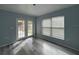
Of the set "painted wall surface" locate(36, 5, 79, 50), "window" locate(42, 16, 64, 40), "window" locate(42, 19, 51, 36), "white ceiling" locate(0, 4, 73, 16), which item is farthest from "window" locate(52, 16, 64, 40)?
"white ceiling" locate(0, 4, 73, 16)

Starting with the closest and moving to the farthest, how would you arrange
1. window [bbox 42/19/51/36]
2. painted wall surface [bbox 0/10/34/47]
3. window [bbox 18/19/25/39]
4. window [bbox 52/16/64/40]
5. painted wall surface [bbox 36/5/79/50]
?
painted wall surface [bbox 36/5/79/50] → painted wall surface [bbox 0/10/34/47] → window [bbox 52/16/64/40] → window [bbox 42/19/51/36] → window [bbox 18/19/25/39]

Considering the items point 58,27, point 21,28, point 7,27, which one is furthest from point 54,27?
point 7,27

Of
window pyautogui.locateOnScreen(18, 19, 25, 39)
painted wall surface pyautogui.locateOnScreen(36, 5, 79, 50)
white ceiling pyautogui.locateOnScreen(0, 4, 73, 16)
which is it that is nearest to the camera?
white ceiling pyautogui.locateOnScreen(0, 4, 73, 16)

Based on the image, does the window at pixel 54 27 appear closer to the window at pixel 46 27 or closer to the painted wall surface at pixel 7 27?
the window at pixel 46 27

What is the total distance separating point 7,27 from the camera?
210 inches

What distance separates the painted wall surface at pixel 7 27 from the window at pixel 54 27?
268 cm

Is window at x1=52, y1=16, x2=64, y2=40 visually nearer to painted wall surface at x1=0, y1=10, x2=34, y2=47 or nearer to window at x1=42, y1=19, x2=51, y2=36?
window at x1=42, y1=19, x2=51, y2=36

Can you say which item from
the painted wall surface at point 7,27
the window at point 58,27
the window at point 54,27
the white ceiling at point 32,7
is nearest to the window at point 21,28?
the painted wall surface at point 7,27

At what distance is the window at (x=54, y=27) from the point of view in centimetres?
526

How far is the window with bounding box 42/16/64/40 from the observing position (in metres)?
5.26

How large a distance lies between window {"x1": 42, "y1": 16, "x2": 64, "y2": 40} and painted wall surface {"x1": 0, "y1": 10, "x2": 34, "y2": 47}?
2.68 m

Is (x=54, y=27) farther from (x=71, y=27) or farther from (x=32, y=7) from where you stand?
(x=32, y=7)

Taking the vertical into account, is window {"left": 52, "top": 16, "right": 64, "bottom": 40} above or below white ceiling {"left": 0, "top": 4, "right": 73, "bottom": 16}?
below
